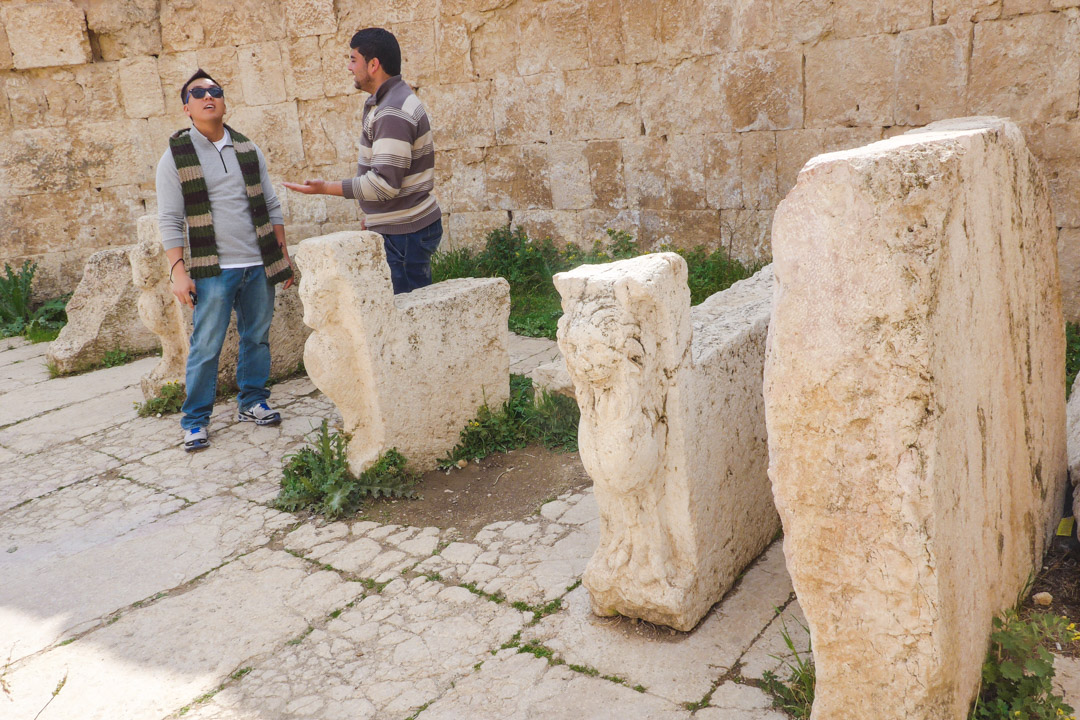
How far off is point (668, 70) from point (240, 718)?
18.9ft

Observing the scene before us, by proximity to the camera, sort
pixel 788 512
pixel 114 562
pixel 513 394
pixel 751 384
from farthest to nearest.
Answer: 1. pixel 513 394
2. pixel 114 562
3. pixel 751 384
4. pixel 788 512

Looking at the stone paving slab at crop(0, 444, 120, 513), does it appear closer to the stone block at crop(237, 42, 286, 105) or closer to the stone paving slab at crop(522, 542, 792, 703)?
the stone paving slab at crop(522, 542, 792, 703)

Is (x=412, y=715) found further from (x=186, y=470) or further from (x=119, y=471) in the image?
(x=119, y=471)

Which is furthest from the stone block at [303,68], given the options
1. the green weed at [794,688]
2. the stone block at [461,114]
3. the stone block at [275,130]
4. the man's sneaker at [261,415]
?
the green weed at [794,688]

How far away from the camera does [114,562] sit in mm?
3662

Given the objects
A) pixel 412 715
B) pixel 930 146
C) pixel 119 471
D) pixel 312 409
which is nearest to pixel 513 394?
pixel 312 409

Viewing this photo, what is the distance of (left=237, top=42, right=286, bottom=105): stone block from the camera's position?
8.28 m

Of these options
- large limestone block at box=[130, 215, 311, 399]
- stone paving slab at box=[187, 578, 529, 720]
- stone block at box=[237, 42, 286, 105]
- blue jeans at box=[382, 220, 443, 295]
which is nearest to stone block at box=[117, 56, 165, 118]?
stone block at box=[237, 42, 286, 105]

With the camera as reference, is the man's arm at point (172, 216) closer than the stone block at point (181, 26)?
Yes

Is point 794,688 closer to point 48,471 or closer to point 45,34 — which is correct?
point 48,471

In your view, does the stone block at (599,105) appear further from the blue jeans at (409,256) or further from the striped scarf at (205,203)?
the striped scarf at (205,203)

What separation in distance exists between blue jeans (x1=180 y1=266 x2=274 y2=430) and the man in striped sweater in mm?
735

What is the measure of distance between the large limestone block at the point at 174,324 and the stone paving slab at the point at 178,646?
7.95ft

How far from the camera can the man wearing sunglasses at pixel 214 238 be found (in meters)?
4.54
